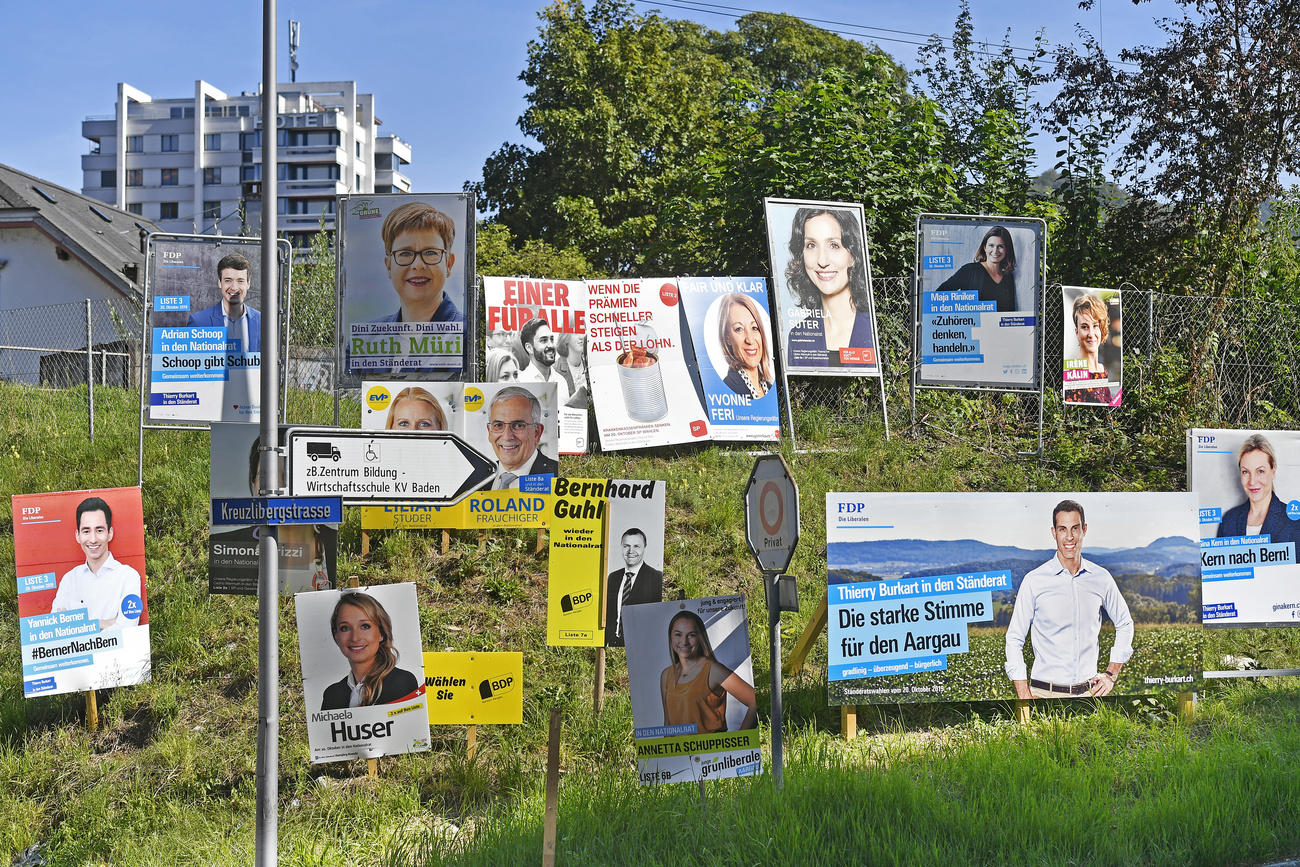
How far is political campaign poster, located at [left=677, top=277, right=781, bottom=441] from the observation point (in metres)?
11.8

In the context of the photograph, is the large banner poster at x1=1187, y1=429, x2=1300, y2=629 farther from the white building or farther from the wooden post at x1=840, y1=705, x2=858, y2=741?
the white building

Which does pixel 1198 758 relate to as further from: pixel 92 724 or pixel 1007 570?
pixel 92 724

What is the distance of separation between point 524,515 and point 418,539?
1.10 metres

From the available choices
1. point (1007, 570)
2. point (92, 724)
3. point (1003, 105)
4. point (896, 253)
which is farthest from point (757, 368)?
point (1003, 105)

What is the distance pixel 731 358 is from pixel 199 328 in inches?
219

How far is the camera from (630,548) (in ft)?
25.4

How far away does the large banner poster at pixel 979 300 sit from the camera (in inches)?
482

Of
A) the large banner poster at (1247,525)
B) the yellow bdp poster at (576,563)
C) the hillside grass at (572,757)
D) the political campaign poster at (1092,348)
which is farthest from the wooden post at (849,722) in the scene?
the political campaign poster at (1092,348)

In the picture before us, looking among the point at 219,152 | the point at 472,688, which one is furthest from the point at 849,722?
the point at 219,152

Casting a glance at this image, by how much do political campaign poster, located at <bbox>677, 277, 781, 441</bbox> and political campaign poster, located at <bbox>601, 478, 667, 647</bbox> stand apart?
13.3 feet

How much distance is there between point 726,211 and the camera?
15055 millimetres

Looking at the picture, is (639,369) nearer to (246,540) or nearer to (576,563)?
(576,563)

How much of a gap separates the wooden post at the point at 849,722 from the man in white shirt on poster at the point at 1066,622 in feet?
4.00

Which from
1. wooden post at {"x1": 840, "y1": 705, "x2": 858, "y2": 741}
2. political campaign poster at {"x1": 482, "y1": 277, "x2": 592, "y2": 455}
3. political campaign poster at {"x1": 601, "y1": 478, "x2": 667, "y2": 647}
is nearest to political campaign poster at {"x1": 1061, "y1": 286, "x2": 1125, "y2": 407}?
political campaign poster at {"x1": 482, "y1": 277, "x2": 592, "y2": 455}
